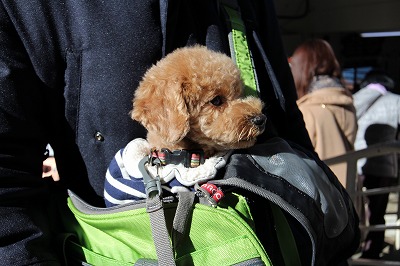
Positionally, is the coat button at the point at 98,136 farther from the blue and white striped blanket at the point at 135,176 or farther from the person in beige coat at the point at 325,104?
the person in beige coat at the point at 325,104

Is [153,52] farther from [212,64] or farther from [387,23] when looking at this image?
[387,23]

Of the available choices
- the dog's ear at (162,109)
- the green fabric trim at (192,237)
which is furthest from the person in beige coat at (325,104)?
the green fabric trim at (192,237)

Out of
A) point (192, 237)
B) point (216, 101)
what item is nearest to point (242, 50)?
point (216, 101)

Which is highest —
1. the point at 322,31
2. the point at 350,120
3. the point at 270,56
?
the point at 270,56

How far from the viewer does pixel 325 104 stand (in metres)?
3.94

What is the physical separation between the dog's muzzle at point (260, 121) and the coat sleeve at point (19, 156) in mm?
582

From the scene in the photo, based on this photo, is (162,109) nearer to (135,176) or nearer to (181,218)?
(135,176)

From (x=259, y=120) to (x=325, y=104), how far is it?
9.09ft

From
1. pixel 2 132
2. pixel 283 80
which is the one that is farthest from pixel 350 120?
pixel 2 132

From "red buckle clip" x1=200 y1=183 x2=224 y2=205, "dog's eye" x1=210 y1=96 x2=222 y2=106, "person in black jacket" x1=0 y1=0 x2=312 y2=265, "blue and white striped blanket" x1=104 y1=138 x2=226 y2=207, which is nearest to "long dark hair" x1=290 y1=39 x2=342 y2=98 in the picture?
"dog's eye" x1=210 y1=96 x2=222 y2=106

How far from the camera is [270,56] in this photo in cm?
149

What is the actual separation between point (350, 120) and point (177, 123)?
301cm

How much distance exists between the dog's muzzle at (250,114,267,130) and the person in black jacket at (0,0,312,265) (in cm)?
27

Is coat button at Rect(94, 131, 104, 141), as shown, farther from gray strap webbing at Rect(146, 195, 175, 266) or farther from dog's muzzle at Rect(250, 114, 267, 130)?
dog's muzzle at Rect(250, 114, 267, 130)
